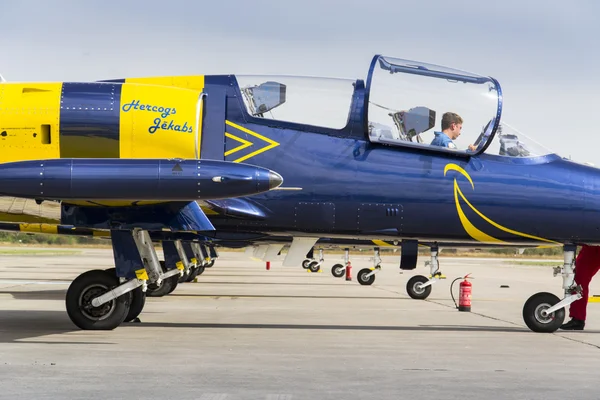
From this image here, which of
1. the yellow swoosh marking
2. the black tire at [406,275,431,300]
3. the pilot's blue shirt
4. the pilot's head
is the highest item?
the pilot's head

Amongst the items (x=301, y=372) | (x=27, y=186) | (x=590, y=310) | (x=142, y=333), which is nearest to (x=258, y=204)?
(x=142, y=333)

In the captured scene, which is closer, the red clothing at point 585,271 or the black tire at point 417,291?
the red clothing at point 585,271

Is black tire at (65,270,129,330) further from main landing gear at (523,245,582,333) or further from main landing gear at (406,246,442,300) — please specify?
main landing gear at (406,246,442,300)

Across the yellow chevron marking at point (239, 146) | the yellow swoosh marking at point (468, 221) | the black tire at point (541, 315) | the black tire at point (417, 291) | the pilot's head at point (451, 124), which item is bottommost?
the black tire at point (417, 291)

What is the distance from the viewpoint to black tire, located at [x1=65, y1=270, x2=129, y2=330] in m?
13.1

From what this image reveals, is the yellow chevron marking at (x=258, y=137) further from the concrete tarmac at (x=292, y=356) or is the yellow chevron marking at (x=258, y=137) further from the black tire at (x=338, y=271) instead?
the black tire at (x=338, y=271)

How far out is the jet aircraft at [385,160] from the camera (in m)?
13.3

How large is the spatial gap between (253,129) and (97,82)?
232cm

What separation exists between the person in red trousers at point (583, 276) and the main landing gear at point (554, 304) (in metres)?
0.52

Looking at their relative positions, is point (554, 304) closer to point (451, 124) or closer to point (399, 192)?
point (399, 192)

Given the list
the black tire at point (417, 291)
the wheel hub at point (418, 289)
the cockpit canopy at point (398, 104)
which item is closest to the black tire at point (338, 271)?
the black tire at point (417, 291)

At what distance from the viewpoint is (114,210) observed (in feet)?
42.2

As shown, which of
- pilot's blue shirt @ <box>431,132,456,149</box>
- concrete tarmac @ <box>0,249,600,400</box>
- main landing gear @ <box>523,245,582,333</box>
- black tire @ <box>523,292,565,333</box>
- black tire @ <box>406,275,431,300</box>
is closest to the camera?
concrete tarmac @ <box>0,249,600,400</box>

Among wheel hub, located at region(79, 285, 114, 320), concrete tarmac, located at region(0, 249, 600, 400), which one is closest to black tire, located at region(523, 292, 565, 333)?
concrete tarmac, located at region(0, 249, 600, 400)
